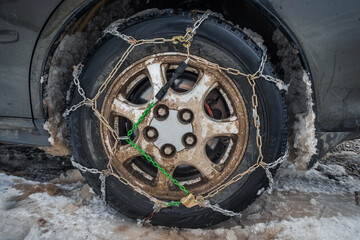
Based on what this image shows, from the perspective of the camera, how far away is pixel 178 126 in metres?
1.37

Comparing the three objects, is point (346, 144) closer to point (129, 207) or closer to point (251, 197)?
point (251, 197)

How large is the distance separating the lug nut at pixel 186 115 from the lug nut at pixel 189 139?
0.08 m

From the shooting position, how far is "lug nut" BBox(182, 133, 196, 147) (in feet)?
4.50

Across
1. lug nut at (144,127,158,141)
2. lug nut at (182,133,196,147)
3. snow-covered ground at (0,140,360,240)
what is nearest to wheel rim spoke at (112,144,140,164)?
lug nut at (144,127,158,141)

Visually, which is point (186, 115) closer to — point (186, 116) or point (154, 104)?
point (186, 116)

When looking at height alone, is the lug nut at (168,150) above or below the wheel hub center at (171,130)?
below

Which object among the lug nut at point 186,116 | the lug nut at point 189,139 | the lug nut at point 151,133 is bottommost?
the lug nut at point 151,133

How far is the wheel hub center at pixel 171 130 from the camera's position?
137cm

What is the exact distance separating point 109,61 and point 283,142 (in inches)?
41.3

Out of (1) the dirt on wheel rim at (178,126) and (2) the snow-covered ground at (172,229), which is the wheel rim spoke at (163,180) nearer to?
(1) the dirt on wheel rim at (178,126)

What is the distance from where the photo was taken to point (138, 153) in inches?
55.9

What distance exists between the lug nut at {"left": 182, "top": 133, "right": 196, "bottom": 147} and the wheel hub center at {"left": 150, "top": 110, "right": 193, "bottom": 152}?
2cm

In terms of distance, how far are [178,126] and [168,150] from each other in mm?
147

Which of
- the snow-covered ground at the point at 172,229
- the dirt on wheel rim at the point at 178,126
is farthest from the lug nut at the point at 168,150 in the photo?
the snow-covered ground at the point at 172,229
